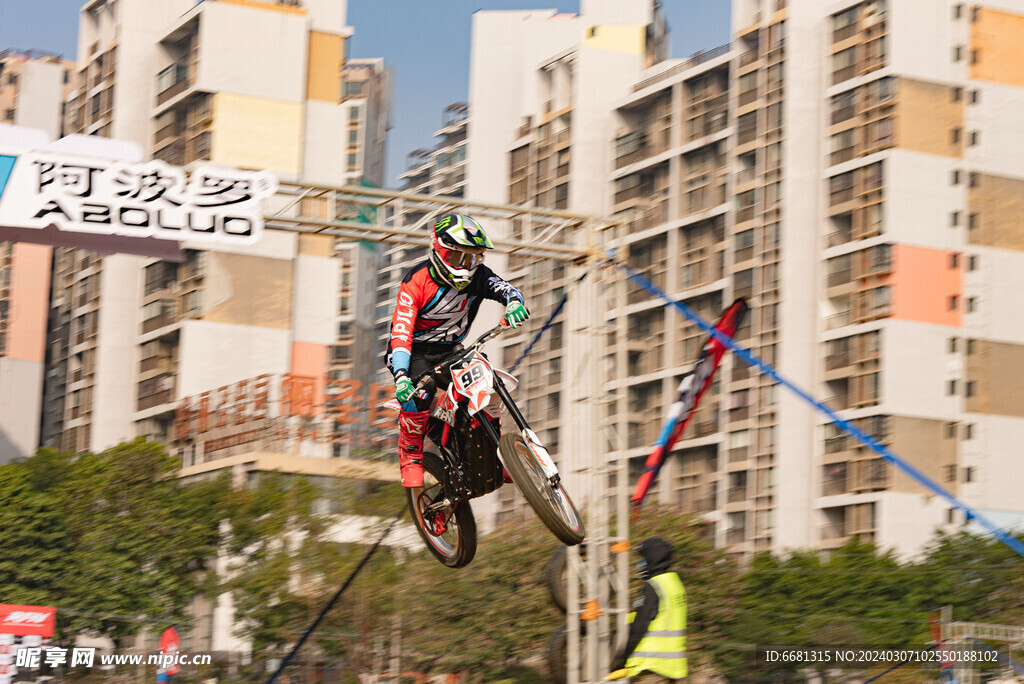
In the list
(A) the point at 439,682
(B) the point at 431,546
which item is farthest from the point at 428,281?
(A) the point at 439,682

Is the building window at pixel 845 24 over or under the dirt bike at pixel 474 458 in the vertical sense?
over

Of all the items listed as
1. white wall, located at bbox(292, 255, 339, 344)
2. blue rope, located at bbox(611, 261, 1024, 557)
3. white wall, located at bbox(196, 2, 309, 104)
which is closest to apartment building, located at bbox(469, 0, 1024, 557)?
white wall, located at bbox(292, 255, 339, 344)

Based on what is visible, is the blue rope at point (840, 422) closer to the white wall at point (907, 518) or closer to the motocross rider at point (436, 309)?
the motocross rider at point (436, 309)

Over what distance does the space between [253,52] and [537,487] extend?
3742 centimetres

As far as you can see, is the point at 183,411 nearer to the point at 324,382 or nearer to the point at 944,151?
the point at 324,382

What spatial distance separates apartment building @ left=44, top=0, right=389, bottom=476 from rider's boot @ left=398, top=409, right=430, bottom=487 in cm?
3077

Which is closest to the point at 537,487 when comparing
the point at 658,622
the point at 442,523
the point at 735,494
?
the point at 658,622

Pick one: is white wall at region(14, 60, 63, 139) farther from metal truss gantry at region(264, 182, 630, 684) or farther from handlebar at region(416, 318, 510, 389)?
handlebar at region(416, 318, 510, 389)

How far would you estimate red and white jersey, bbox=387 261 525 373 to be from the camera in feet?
26.6

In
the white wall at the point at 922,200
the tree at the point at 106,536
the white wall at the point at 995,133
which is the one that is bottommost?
the tree at the point at 106,536

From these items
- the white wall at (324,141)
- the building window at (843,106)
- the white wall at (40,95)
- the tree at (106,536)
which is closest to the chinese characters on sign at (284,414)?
the tree at (106,536)

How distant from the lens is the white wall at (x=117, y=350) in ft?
142

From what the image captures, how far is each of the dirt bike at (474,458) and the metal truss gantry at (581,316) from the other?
9.99 ft

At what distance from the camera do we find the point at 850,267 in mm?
39406
